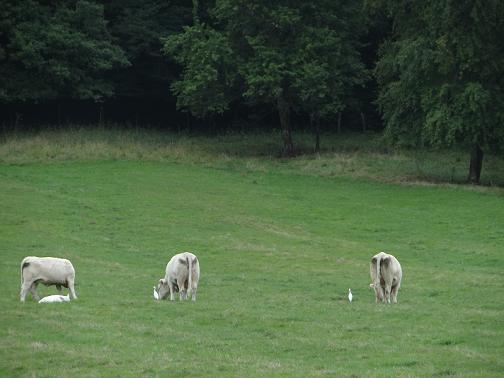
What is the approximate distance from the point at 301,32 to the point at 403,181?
12.1 m

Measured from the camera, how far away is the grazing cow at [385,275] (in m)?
23.6

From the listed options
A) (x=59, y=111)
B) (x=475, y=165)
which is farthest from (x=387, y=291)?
(x=59, y=111)

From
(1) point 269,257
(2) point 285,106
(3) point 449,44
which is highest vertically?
(3) point 449,44

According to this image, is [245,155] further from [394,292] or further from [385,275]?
[385,275]

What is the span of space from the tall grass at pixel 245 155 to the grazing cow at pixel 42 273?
3124cm

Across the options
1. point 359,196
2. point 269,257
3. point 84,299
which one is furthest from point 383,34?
point 84,299

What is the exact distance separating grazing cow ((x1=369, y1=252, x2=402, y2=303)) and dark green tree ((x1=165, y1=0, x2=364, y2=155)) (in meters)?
33.8

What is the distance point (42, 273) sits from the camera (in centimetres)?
2166

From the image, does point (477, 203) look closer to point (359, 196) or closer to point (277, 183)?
point (359, 196)

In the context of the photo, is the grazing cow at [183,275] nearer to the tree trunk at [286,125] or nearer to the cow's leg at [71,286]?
the cow's leg at [71,286]

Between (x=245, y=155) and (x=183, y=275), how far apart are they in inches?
1486

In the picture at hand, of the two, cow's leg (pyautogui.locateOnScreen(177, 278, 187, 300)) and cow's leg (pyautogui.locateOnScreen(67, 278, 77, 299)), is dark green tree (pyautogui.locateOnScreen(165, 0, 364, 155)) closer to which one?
cow's leg (pyautogui.locateOnScreen(177, 278, 187, 300))

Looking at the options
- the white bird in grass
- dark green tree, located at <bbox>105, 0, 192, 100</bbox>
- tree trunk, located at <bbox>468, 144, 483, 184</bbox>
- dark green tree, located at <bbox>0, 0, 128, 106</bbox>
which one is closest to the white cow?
the white bird in grass

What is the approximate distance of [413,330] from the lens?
62.1 feet
